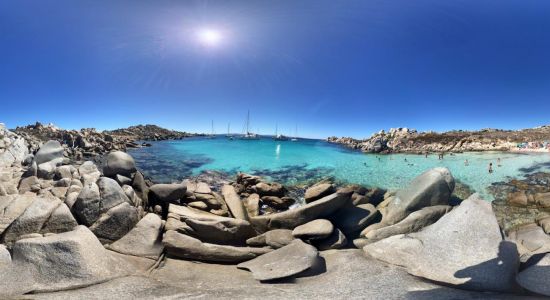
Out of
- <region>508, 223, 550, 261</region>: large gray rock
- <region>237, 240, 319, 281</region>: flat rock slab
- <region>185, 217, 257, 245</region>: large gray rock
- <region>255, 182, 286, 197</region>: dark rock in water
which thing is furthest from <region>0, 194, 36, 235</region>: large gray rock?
<region>508, 223, 550, 261</region>: large gray rock

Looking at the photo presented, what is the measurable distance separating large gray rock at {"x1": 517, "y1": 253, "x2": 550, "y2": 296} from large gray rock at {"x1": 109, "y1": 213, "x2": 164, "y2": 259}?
10.1 meters

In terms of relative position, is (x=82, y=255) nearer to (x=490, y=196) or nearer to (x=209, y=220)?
(x=209, y=220)

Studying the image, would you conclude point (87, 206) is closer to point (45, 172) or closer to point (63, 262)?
point (63, 262)

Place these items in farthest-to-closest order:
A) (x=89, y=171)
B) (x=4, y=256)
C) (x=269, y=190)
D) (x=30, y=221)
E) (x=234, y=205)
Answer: (x=269, y=190), (x=234, y=205), (x=89, y=171), (x=30, y=221), (x=4, y=256)

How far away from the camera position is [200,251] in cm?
889

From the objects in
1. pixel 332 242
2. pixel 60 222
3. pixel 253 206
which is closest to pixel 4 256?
pixel 60 222

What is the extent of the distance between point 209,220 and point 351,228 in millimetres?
6188

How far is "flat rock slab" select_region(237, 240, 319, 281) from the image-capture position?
764cm

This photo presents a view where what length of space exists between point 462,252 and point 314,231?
186 inches

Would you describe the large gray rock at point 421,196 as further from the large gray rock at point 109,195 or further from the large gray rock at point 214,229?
the large gray rock at point 109,195

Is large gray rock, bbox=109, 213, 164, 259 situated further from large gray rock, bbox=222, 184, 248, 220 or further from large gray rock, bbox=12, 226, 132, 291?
large gray rock, bbox=222, 184, 248, 220

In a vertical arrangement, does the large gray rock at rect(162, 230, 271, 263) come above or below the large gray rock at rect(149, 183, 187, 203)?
below

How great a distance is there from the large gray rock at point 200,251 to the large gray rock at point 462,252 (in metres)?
4.46

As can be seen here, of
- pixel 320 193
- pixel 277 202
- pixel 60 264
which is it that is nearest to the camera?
pixel 60 264
